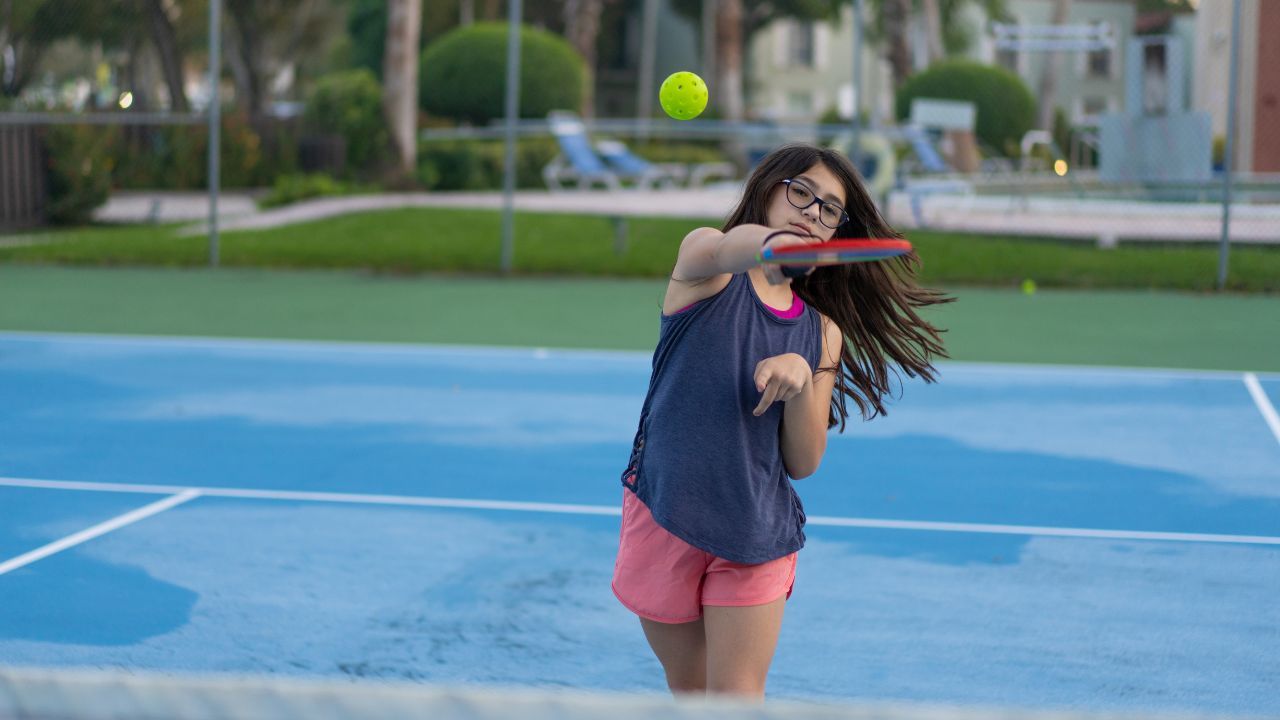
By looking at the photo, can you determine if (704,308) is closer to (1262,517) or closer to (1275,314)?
(1262,517)

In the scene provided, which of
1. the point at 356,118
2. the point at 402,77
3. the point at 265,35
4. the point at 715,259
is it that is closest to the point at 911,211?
the point at 402,77

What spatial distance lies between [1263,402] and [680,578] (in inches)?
263

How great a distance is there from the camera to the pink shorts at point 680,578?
292cm

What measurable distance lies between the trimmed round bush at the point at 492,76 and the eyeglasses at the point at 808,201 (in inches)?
955

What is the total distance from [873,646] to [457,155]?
A: 60.8 feet

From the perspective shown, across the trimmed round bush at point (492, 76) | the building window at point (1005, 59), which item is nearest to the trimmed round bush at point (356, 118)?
the trimmed round bush at point (492, 76)

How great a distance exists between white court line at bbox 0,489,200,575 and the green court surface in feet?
15.5

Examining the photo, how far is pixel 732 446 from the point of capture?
9.58ft

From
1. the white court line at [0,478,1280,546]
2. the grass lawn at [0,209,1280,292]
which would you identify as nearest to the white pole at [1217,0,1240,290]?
the grass lawn at [0,209,1280,292]

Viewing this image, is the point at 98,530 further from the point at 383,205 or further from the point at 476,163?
the point at 476,163

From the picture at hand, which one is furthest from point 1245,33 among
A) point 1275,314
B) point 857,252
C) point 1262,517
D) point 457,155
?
point 857,252

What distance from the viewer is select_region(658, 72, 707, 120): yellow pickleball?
3.30 metres

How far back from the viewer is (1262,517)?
20.2ft

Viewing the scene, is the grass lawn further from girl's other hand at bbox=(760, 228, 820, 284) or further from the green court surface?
girl's other hand at bbox=(760, 228, 820, 284)
